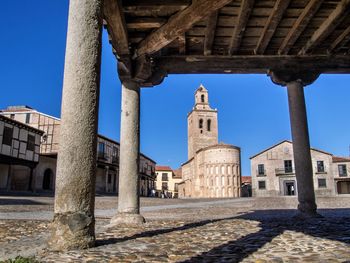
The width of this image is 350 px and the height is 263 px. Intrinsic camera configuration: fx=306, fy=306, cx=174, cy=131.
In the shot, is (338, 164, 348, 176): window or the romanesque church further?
the romanesque church

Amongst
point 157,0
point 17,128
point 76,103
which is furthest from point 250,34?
point 17,128

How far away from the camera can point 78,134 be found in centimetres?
323

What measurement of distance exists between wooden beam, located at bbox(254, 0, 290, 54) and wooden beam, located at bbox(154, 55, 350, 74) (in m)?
0.29

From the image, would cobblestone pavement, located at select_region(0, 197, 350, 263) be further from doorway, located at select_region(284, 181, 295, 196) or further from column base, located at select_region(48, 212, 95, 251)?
doorway, located at select_region(284, 181, 295, 196)

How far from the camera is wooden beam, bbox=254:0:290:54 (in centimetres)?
516

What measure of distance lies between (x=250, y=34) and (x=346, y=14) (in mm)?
1732

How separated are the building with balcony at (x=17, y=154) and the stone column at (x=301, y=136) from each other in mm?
22456

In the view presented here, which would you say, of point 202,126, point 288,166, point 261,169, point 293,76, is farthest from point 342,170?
point 293,76

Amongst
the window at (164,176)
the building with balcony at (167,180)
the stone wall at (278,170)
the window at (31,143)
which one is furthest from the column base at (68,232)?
the window at (164,176)

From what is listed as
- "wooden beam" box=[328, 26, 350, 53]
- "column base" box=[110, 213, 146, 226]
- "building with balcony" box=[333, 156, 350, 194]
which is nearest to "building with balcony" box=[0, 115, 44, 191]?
"column base" box=[110, 213, 146, 226]

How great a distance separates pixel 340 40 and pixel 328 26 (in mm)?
866

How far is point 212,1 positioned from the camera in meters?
4.69

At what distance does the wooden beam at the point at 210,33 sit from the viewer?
5.54 m

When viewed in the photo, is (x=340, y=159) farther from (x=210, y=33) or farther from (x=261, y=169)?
(x=210, y=33)
